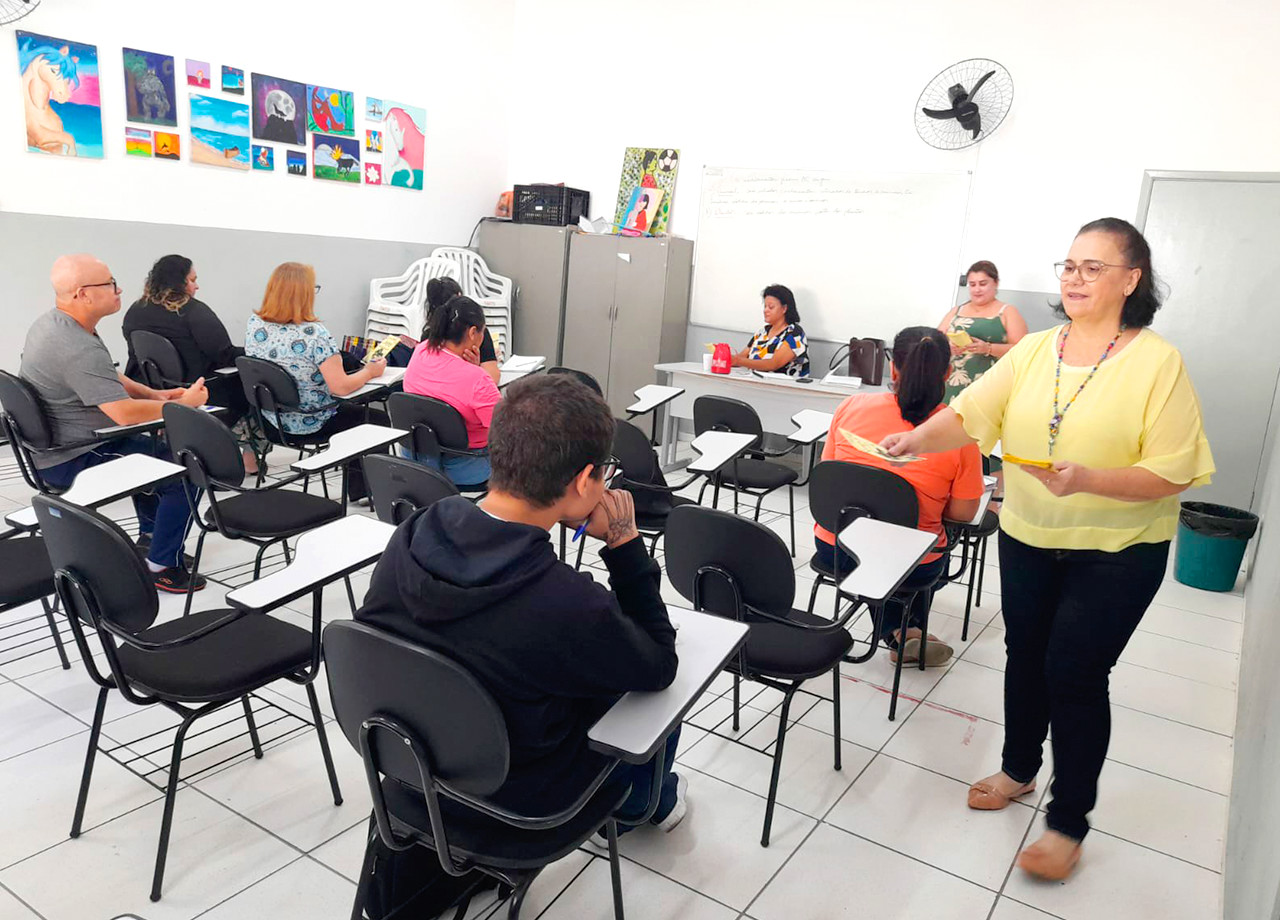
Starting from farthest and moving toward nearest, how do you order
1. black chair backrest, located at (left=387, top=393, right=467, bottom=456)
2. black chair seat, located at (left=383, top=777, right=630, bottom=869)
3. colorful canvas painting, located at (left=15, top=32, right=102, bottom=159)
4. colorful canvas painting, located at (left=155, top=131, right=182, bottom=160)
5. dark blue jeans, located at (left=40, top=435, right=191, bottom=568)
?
1. colorful canvas painting, located at (left=155, top=131, right=182, bottom=160)
2. colorful canvas painting, located at (left=15, top=32, right=102, bottom=159)
3. black chair backrest, located at (left=387, top=393, right=467, bottom=456)
4. dark blue jeans, located at (left=40, top=435, right=191, bottom=568)
5. black chair seat, located at (left=383, top=777, right=630, bottom=869)

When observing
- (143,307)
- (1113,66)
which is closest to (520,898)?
(143,307)

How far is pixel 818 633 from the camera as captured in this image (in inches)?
81.3

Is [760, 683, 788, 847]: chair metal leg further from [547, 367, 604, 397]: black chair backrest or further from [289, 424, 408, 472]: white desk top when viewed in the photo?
[289, 424, 408, 472]: white desk top

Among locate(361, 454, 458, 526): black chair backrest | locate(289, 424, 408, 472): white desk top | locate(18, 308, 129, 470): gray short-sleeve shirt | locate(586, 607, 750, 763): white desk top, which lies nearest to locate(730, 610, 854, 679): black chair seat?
locate(586, 607, 750, 763): white desk top

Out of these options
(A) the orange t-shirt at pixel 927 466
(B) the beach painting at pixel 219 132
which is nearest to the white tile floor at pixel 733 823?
(A) the orange t-shirt at pixel 927 466

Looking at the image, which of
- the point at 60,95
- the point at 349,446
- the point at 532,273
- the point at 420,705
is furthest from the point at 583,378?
the point at 532,273

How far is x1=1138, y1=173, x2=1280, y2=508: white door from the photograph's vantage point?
14.9ft

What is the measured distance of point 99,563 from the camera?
162 centimetres

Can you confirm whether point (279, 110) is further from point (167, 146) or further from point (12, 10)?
point (12, 10)

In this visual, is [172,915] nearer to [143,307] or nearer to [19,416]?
[19,416]

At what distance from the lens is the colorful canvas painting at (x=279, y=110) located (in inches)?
204

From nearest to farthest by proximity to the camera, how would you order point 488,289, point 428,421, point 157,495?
1. point 157,495
2. point 428,421
3. point 488,289

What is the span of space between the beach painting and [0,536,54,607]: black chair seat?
339 centimetres

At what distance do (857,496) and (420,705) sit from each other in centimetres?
162
